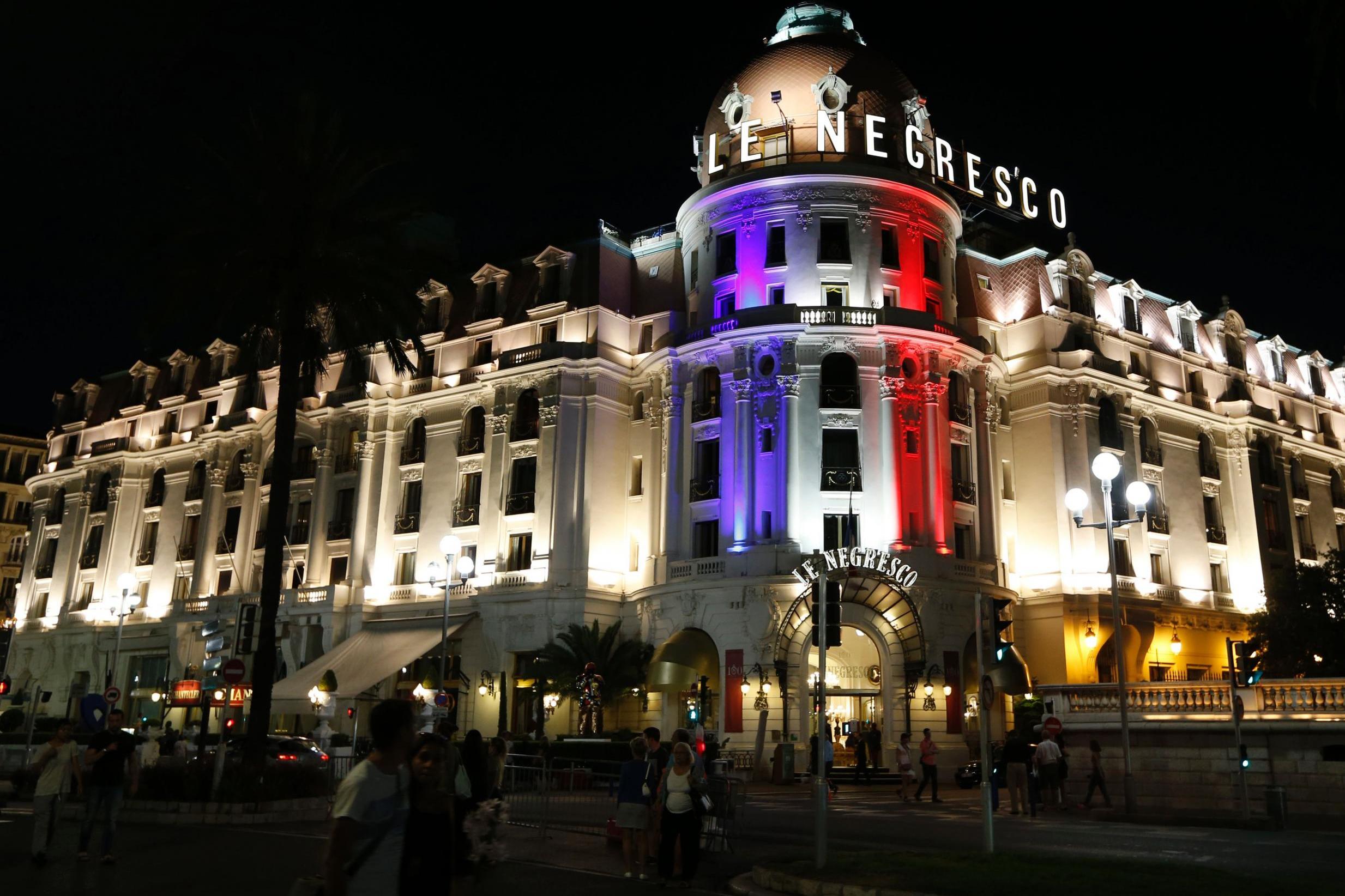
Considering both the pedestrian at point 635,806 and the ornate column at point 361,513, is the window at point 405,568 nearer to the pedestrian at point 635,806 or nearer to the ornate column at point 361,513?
the ornate column at point 361,513

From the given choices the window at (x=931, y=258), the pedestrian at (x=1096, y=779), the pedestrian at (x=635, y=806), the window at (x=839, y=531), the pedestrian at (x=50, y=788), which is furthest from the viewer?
the window at (x=931, y=258)

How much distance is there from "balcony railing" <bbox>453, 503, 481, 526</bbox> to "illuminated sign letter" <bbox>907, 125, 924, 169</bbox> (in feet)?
77.8

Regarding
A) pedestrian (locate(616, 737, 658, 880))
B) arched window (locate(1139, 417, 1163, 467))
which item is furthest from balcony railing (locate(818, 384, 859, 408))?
pedestrian (locate(616, 737, 658, 880))

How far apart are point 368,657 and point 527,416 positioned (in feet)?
40.0

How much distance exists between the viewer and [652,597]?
46844 millimetres

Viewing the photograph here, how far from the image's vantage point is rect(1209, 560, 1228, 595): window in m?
56.2

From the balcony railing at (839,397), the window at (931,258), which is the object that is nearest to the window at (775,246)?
the balcony railing at (839,397)

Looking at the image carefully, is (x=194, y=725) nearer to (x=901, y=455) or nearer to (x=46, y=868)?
(x=901, y=455)

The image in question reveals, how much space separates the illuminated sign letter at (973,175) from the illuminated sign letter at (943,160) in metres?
1.08

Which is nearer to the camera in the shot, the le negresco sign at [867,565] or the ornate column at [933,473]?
the le negresco sign at [867,565]

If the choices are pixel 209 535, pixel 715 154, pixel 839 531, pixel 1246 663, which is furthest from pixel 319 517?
pixel 1246 663

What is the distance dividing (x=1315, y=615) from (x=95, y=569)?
62.9 meters

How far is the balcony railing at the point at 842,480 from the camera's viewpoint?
146ft

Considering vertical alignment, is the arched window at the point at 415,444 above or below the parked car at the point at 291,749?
above
